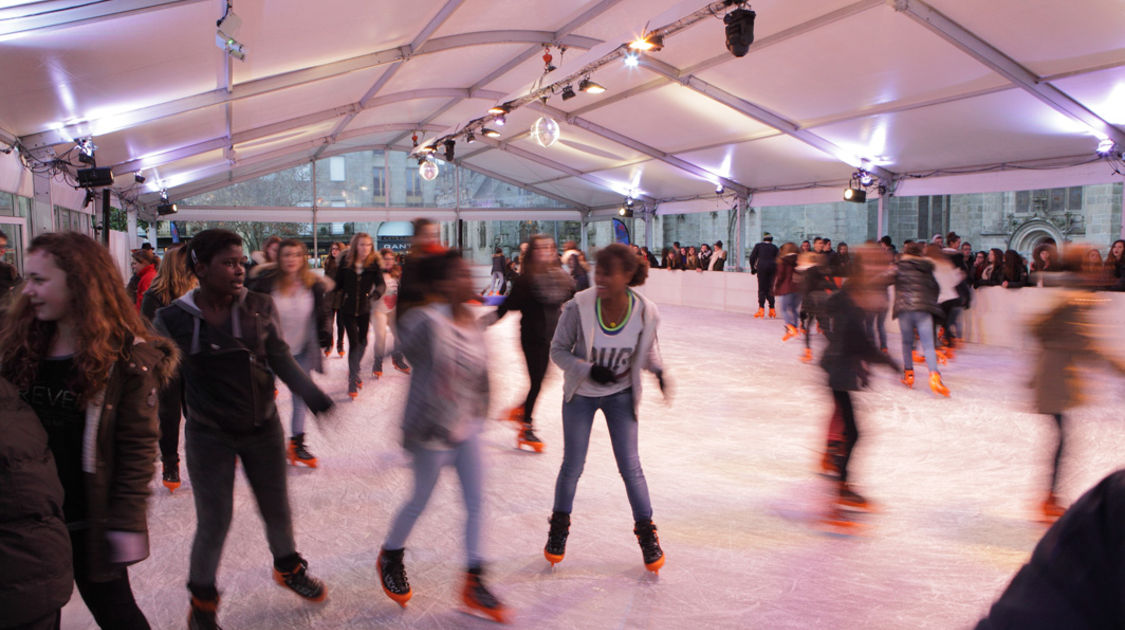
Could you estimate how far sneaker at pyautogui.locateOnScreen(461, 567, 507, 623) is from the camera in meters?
2.17

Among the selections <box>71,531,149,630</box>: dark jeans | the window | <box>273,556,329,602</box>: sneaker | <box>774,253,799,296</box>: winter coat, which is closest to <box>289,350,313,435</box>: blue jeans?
<box>273,556,329,602</box>: sneaker

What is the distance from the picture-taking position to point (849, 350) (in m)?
3.08

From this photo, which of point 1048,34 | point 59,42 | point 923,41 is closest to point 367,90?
point 59,42

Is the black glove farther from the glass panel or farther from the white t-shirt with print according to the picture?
the glass panel

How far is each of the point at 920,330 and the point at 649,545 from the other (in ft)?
12.5

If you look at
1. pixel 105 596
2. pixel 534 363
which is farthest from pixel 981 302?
pixel 105 596

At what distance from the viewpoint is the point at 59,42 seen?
4.86 m

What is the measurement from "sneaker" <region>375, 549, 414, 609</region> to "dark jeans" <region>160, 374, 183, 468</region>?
168cm

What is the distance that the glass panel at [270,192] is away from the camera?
1842cm

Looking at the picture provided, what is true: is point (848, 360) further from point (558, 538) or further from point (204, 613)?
point (204, 613)

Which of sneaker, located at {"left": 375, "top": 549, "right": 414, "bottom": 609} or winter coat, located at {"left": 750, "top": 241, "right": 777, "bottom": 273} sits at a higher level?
winter coat, located at {"left": 750, "top": 241, "right": 777, "bottom": 273}

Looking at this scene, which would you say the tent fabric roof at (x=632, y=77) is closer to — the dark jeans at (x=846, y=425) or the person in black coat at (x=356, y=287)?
the person in black coat at (x=356, y=287)

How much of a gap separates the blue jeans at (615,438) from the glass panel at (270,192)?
18080 millimetres

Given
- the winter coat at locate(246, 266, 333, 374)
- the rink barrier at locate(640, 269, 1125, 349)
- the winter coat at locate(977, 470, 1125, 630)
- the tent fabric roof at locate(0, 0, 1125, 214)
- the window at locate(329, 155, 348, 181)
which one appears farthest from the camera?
the window at locate(329, 155, 348, 181)
